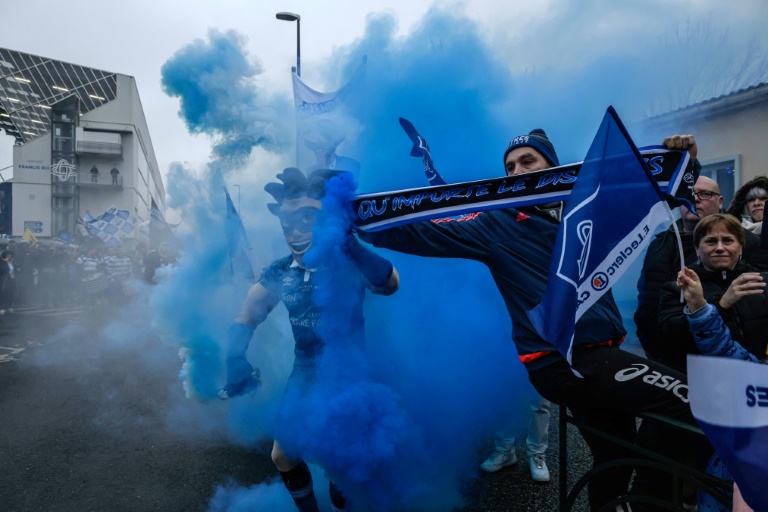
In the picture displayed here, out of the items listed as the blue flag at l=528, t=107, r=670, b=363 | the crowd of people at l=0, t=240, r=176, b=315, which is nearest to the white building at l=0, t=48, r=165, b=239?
the crowd of people at l=0, t=240, r=176, b=315

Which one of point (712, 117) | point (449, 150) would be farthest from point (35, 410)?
point (712, 117)

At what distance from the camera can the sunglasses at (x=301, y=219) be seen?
2619mm

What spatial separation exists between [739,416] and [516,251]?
1.13 meters

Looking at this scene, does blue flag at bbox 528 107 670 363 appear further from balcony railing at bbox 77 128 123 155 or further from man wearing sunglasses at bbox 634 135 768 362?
balcony railing at bbox 77 128 123 155

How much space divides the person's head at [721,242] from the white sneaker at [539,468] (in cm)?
177

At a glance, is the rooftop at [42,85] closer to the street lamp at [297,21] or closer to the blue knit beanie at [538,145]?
the street lamp at [297,21]

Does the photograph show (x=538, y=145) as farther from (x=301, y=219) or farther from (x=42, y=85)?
(x=42, y=85)

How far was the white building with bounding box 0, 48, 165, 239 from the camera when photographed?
36688 mm

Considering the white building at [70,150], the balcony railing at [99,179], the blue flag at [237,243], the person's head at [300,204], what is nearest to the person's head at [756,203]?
the person's head at [300,204]

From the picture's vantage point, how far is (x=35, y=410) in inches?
200

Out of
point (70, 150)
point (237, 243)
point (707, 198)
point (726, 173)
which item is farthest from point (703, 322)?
point (70, 150)

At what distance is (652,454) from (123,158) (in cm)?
4421

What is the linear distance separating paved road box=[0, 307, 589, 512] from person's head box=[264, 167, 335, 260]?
1949 mm

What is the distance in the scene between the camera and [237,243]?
3.07 metres
